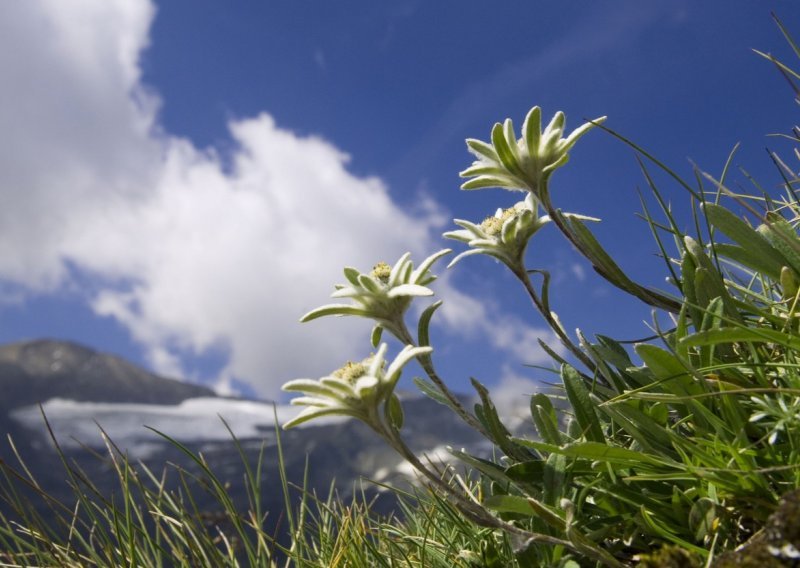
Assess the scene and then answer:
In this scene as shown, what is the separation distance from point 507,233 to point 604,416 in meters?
0.77

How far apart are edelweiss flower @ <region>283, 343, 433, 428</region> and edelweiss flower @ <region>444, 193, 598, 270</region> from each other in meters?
0.73

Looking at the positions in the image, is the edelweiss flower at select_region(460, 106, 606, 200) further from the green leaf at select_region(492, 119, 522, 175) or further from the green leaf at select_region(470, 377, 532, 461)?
the green leaf at select_region(470, 377, 532, 461)

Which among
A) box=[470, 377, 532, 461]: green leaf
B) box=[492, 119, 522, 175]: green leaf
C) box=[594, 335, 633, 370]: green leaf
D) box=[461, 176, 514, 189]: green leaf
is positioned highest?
box=[492, 119, 522, 175]: green leaf

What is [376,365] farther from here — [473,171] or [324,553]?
[324,553]

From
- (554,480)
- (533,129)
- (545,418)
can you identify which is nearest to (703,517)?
(554,480)

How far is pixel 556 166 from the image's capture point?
7.93 ft

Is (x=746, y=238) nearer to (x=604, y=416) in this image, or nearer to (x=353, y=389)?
(x=604, y=416)

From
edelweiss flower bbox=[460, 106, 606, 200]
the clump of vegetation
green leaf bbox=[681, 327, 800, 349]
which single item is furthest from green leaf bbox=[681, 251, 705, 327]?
edelweiss flower bbox=[460, 106, 606, 200]

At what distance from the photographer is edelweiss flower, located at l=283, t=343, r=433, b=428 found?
178 centimetres

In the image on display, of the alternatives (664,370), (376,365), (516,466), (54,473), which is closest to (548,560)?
(516,466)

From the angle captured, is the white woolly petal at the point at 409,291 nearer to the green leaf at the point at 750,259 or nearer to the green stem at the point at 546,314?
the green stem at the point at 546,314

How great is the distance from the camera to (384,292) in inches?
85.4

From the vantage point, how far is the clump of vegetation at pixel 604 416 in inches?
73.0

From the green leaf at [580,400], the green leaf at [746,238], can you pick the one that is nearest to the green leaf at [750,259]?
the green leaf at [746,238]
